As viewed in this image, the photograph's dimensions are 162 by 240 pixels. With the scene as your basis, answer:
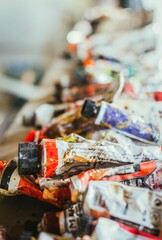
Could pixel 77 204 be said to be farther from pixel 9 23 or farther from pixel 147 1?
pixel 147 1

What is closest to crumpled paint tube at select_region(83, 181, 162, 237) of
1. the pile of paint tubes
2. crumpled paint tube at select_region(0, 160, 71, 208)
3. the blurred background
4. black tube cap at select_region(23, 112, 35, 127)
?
the pile of paint tubes

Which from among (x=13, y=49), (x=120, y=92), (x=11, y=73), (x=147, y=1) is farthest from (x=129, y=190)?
(x=147, y=1)

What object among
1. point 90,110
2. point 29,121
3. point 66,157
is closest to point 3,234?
point 66,157

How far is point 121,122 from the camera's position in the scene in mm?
1421

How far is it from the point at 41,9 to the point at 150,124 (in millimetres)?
3496

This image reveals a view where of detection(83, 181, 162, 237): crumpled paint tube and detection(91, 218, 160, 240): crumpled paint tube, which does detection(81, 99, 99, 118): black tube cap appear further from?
detection(91, 218, 160, 240): crumpled paint tube

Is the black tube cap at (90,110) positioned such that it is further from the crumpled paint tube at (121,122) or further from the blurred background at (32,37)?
the blurred background at (32,37)

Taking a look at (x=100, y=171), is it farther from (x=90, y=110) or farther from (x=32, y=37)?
(x=32, y=37)

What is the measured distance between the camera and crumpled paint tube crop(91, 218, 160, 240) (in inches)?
35.4

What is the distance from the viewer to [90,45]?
292 centimetres

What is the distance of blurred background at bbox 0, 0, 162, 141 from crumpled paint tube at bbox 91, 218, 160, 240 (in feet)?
4.28

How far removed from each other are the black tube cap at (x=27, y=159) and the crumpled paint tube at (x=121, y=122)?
1.21 feet

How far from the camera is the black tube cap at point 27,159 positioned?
3.78 feet

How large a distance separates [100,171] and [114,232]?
252 millimetres
